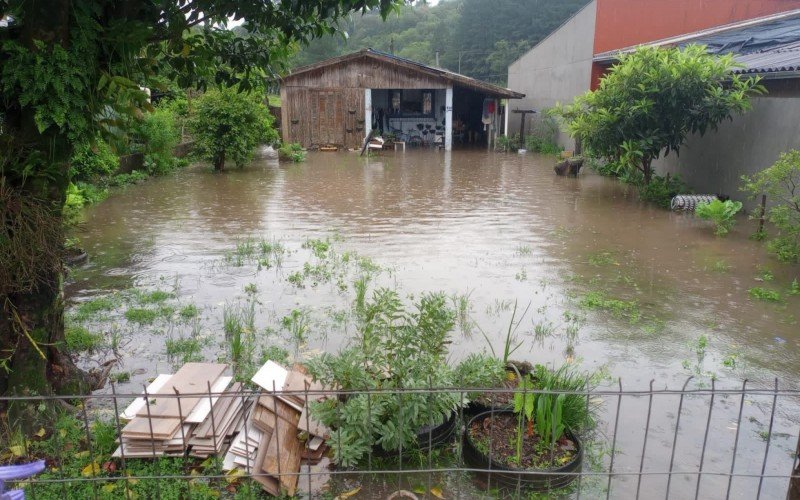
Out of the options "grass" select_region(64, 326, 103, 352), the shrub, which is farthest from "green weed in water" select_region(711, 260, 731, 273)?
"grass" select_region(64, 326, 103, 352)

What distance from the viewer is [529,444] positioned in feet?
13.2

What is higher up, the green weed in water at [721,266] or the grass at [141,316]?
the green weed in water at [721,266]

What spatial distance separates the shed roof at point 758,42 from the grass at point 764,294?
486cm

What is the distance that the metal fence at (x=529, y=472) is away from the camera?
11.5 ft

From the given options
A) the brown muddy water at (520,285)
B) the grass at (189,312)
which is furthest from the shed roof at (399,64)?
the grass at (189,312)

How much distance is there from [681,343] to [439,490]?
3394mm

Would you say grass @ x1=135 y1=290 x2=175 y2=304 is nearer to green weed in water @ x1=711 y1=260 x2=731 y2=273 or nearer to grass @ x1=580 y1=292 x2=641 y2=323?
grass @ x1=580 y1=292 x2=641 y2=323

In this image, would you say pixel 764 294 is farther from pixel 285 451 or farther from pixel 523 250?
pixel 285 451

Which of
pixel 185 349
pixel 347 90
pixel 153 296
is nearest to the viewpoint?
pixel 185 349

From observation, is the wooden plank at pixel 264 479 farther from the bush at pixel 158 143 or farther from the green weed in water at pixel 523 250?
the bush at pixel 158 143

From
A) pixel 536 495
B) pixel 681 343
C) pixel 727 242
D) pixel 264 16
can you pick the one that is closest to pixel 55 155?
pixel 264 16

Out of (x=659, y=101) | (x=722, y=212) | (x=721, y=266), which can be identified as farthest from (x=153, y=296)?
(x=659, y=101)

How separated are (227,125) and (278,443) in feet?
48.6

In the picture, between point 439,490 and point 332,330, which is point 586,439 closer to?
point 439,490
